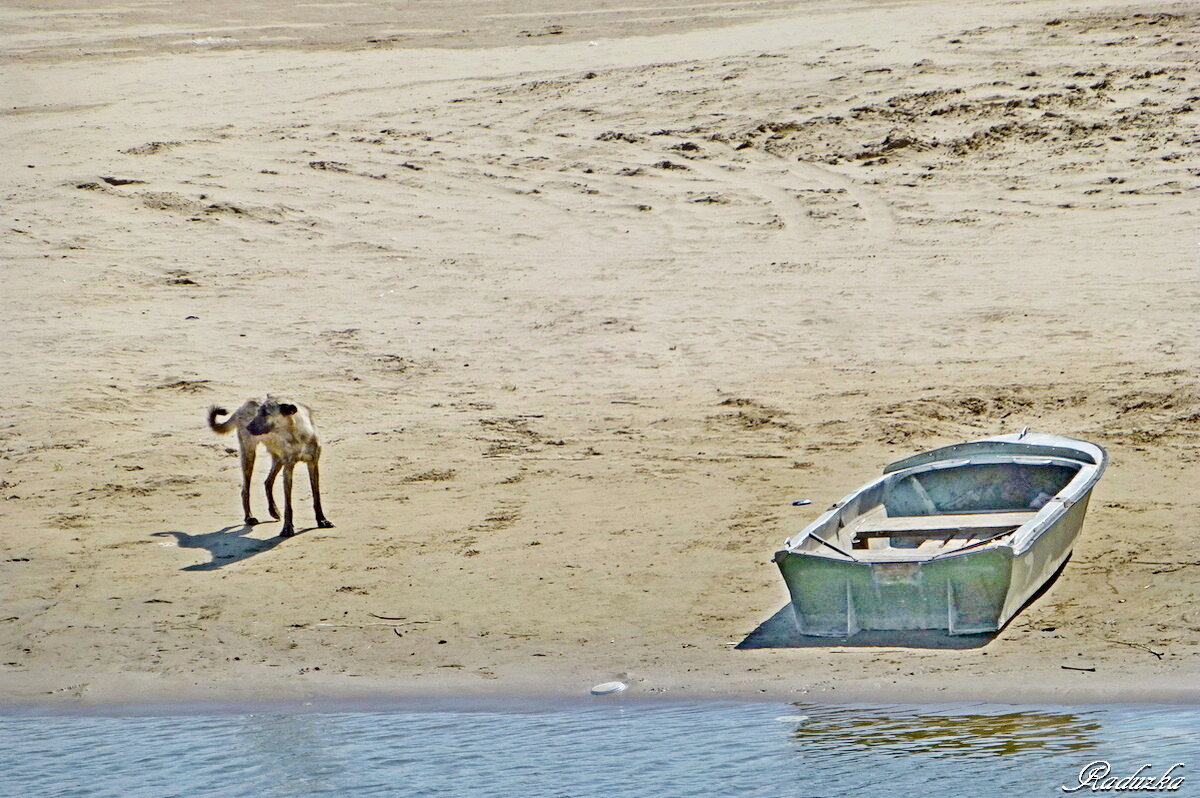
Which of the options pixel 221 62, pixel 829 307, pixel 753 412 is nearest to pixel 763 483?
pixel 753 412

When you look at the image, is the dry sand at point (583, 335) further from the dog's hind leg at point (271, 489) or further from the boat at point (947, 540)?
the dog's hind leg at point (271, 489)

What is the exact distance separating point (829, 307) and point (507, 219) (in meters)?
3.93

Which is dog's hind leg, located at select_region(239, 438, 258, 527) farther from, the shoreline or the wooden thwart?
the wooden thwart

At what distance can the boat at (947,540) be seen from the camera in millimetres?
7898

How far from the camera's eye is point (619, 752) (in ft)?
24.4

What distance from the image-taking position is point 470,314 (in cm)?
1433

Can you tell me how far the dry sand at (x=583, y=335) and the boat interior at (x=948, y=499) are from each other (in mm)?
488

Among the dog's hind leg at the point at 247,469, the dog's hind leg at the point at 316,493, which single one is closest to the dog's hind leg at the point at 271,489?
the dog's hind leg at the point at 247,469

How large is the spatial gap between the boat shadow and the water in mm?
570

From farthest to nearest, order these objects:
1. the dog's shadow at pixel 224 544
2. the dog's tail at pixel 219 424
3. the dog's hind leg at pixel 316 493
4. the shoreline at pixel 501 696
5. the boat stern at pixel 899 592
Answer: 1. the dog's tail at pixel 219 424
2. the dog's hind leg at pixel 316 493
3. the dog's shadow at pixel 224 544
4. the boat stern at pixel 899 592
5. the shoreline at pixel 501 696

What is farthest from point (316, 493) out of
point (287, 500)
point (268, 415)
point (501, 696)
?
point (501, 696)

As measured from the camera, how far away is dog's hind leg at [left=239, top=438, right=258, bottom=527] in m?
10.4
